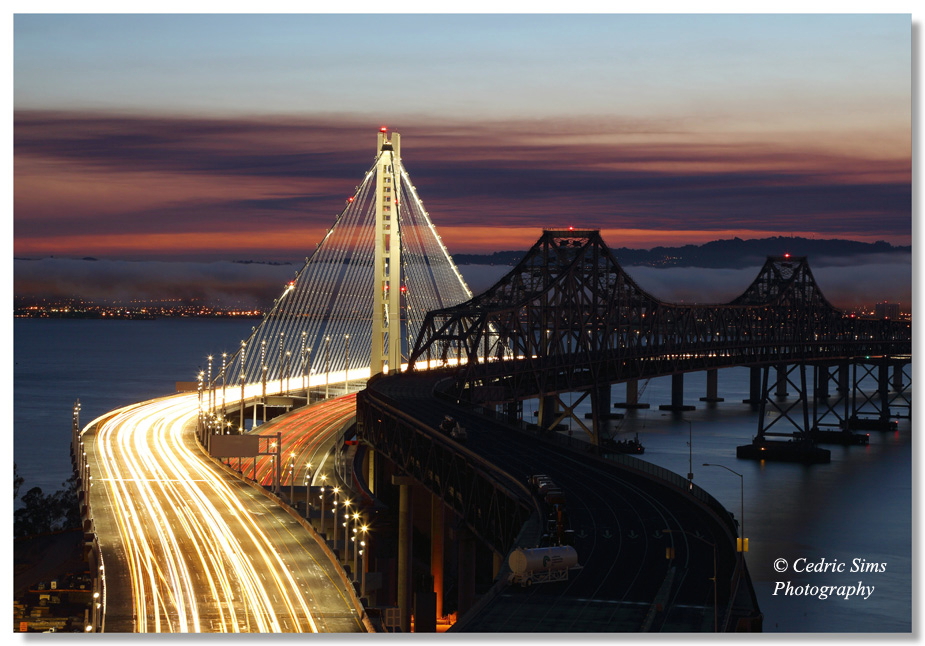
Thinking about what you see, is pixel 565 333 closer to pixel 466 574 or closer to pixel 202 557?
pixel 466 574

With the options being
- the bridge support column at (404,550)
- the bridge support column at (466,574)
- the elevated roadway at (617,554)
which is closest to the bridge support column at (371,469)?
the bridge support column at (404,550)

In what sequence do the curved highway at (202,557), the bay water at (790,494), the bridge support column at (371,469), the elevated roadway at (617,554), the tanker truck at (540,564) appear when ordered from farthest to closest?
1. the bridge support column at (371,469)
2. the bay water at (790,494)
3. the curved highway at (202,557)
4. the tanker truck at (540,564)
5. the elevated roadway at (617,554)

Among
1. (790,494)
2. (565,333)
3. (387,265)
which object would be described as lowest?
(790,494)

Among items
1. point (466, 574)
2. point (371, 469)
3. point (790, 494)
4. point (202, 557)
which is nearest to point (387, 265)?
point (371, 469)

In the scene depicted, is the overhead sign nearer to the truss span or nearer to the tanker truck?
the truss span

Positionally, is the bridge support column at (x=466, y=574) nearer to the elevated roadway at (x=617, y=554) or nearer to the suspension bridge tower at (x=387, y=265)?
the elevated roadway at (x=617, y=554)

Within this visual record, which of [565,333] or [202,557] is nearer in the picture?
[202,557]

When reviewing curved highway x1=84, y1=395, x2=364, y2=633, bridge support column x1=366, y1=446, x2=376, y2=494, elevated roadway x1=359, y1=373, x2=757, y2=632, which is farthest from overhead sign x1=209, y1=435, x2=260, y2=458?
elevated roadway x1=359, y1=373, x2=757, y2=632
